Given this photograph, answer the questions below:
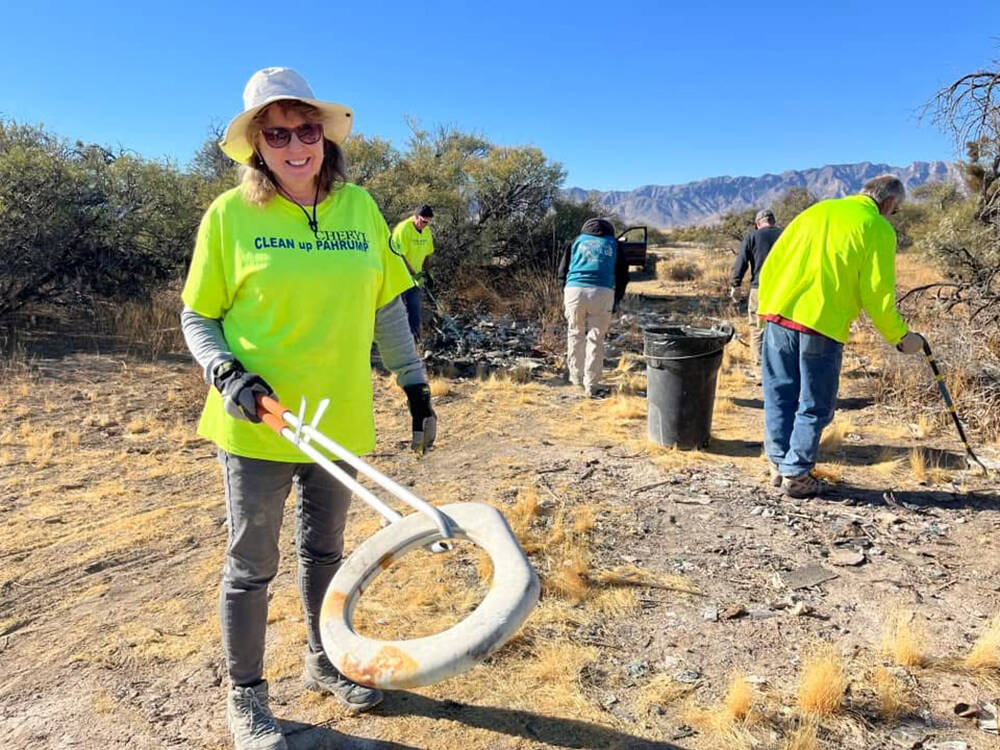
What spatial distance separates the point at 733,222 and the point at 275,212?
2902 centimetres

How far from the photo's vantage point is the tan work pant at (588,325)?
687cm

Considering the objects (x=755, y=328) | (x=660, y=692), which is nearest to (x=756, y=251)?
(x=755, y=328)

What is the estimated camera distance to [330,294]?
192cm

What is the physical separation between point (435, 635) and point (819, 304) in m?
3.51

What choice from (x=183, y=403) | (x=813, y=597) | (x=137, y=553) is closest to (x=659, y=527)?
(x=813, y=597)

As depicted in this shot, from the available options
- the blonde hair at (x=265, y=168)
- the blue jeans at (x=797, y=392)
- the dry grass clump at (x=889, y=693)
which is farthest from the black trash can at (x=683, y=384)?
the blonde hair at (x=265, y=168)

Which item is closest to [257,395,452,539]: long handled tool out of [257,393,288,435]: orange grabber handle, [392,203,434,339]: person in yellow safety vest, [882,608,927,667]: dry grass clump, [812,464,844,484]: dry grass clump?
[257,393,288,435]: orange grabber handle

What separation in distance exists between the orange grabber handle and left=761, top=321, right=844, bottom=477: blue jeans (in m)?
3.48

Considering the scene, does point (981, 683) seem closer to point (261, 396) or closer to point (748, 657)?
point (748, 657)

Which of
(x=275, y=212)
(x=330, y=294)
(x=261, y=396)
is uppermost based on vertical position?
(x=275, y=212)

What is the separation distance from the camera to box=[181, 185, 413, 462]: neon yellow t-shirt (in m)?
1.85

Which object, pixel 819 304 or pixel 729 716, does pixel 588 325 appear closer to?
pixel 819 304

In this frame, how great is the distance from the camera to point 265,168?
6.40ft

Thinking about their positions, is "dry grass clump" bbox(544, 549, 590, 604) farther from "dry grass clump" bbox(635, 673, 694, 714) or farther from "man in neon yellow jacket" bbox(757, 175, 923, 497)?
"man in neon yellow jacket" bbox(757, 175, 923, 497)
